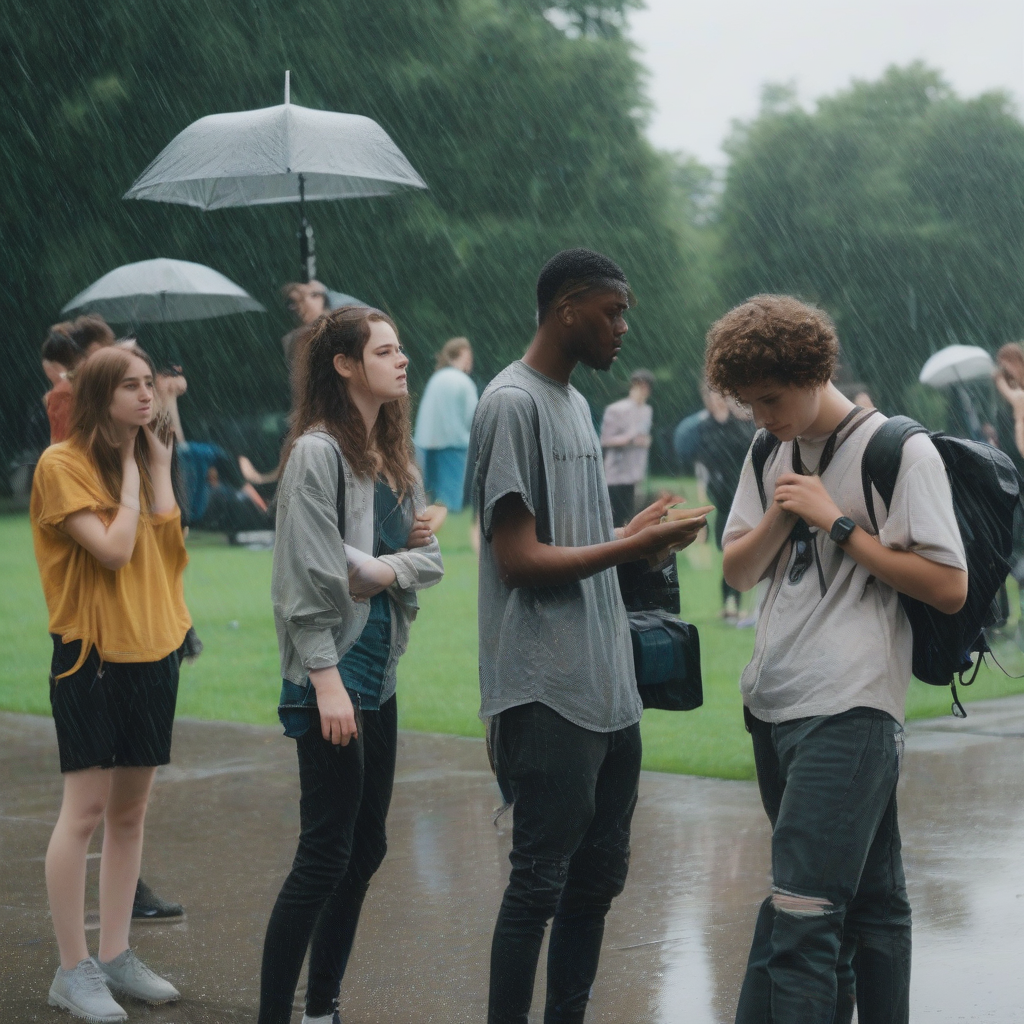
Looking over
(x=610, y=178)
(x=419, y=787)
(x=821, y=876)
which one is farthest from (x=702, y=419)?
(x=610, y=178)

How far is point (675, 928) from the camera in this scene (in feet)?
16.2

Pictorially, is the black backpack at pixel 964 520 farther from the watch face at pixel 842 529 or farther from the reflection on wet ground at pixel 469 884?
the reflection on wet ground at pixel 469 884

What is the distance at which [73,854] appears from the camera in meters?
4.36

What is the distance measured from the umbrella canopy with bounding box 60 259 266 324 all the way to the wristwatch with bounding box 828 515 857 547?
9424 millimetres

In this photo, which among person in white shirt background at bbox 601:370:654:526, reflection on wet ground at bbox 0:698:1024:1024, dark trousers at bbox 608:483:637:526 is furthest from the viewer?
person in white shirt background at bbox 601:370:654:526

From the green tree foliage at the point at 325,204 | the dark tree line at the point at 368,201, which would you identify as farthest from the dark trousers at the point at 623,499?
the green tree foliage at the point at 325,204

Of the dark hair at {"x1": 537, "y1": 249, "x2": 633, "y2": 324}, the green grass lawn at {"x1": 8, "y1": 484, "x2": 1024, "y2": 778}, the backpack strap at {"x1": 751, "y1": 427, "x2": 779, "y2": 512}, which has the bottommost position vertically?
the green grass lawn at {"x1": 8, "y1": 484, "x2": 1024, "y2": 778}

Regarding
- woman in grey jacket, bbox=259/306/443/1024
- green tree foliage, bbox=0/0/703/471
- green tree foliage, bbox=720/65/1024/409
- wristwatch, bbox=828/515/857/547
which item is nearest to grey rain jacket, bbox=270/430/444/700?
woman in grey jacket, bbox=259/306/443/1024

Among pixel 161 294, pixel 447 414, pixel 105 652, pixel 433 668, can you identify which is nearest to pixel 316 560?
pixel 105 652

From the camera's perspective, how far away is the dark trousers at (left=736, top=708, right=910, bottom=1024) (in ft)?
10.3

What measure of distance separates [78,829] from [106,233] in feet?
85.2

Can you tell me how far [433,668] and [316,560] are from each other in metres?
6.49

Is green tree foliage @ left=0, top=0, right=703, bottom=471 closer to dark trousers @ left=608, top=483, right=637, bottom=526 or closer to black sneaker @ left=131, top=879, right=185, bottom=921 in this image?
dark trousers @ left=608, top=483, right=637, bottom=526

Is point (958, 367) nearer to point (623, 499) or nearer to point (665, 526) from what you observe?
point (623, 499)
